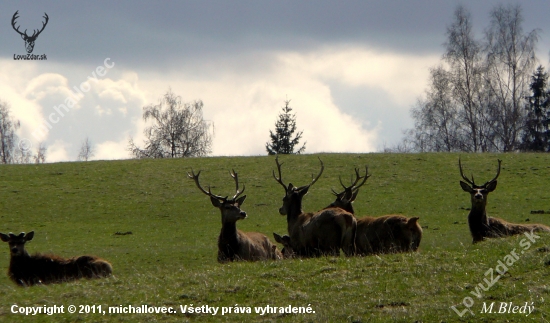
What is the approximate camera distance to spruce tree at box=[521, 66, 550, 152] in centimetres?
5368

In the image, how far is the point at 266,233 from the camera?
83.1 ft

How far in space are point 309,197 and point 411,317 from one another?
75.6ft

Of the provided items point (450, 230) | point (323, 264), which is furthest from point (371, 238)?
point (450, 230)

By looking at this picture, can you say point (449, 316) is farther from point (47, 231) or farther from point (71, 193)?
point (71, 193)

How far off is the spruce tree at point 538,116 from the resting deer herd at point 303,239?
132 ft

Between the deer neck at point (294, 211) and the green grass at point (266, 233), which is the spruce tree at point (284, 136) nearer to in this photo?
the green grass at point (266, 233)

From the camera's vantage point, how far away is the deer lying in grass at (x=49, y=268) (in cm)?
1402

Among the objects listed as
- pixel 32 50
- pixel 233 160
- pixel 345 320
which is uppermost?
pixel 32 50

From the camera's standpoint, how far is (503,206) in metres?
28.9

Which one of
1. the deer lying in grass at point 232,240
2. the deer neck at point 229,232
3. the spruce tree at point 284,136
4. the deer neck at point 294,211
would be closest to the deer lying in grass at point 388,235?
the deer neck at point 294,211

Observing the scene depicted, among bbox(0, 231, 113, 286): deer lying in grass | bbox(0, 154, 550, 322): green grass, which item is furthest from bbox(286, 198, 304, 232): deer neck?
bbox(0, 231, 113, 286): deer lying in grass

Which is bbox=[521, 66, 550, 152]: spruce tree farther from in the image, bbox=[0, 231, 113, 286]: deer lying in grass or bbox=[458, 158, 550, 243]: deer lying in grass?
bbox=[0, 231, 113, 286]: deer lying in grass

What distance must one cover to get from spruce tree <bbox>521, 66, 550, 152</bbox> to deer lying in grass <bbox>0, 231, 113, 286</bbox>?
45.1 m

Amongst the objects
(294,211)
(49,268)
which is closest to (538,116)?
(294,211)
